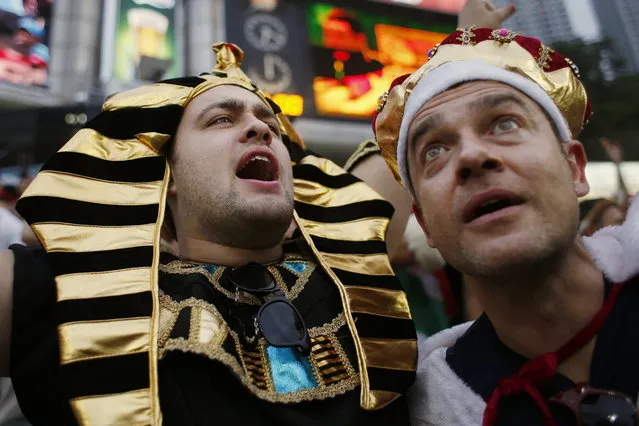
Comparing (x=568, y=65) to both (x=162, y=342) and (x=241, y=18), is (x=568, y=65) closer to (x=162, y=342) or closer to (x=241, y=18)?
(x=162, y=342)

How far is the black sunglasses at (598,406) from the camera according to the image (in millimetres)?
1135

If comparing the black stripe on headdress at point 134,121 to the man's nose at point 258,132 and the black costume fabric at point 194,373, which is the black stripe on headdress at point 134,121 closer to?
the man's nose at point 258,132

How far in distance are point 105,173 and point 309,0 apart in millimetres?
10220

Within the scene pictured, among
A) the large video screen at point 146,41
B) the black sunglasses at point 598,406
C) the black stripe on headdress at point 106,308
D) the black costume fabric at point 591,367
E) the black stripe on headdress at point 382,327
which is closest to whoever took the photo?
the black sunglasses at point 598,406

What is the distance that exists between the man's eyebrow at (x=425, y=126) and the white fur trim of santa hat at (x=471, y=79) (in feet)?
0.22

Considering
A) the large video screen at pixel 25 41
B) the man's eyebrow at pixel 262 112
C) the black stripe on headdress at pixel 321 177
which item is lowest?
the black stripe on headdress at pixel 321 177

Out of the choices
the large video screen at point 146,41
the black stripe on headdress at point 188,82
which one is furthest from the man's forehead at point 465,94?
the large video screen at point 146,41

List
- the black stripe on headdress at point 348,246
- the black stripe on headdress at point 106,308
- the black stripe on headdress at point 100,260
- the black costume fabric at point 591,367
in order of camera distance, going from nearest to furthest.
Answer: the black costume fabric at point 591,367
the black stripe on headdress at point 106,308
the black stripe on headdress at point 100,260
the black stripe on headdress at point 348,246

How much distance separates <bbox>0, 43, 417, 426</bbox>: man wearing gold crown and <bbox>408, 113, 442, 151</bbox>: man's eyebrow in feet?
1.95

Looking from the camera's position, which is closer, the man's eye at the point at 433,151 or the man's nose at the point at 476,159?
the man's nose at the point at 476,159

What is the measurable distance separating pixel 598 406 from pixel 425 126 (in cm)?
80

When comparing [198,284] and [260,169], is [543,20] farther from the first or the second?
[198,284]

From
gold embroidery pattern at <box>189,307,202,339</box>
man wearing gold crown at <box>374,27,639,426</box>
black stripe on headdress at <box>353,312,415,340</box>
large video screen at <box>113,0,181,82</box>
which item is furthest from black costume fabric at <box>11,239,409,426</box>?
large video screen at <box>113,0,181,82</box>

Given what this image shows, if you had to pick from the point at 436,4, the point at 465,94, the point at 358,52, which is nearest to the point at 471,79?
the point at 465,94
